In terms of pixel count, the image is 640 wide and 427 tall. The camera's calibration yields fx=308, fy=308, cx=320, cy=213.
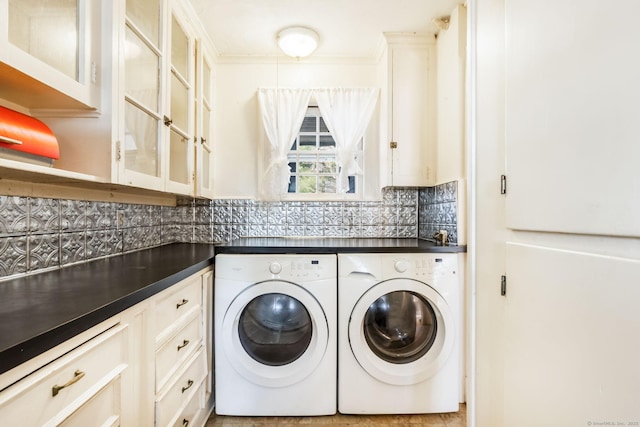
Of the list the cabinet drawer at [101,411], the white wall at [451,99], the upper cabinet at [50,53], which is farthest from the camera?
the white wall at [451,99]

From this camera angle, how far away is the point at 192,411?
5.02 ft

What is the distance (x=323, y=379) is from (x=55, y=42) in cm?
192

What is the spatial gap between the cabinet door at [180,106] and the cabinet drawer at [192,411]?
1089 millimetres

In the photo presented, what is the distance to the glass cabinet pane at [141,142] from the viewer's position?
1290 millimetres

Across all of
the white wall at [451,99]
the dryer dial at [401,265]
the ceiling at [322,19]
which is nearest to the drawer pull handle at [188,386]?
the dryer dial at [401,265]

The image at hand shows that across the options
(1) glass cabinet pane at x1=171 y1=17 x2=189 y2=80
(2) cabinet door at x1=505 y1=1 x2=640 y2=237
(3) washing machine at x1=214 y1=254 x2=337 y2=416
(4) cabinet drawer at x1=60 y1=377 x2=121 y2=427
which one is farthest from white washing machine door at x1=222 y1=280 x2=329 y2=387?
(1) glass cabinet pane at x1=171 y1=17 x2=189 y2=80

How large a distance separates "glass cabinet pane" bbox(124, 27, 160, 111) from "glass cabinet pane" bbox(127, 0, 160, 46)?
0.06 m

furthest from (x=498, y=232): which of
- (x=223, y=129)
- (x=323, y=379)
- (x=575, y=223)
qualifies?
(x=223, y=129)

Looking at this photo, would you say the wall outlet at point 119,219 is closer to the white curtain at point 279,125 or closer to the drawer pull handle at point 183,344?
the drawer pull handle at point 183,344

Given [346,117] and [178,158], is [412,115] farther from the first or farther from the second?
[178,158]

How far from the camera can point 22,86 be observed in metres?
0.95

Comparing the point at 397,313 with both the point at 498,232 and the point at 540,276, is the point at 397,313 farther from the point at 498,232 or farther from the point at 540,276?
the point at 540,276

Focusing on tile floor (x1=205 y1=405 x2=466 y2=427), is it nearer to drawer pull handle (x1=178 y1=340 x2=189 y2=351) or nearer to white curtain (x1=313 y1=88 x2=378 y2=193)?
drawer pull handle (x1=178 y1=340 x2=189 y2=351)

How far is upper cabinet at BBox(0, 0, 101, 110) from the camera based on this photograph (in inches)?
33.4
